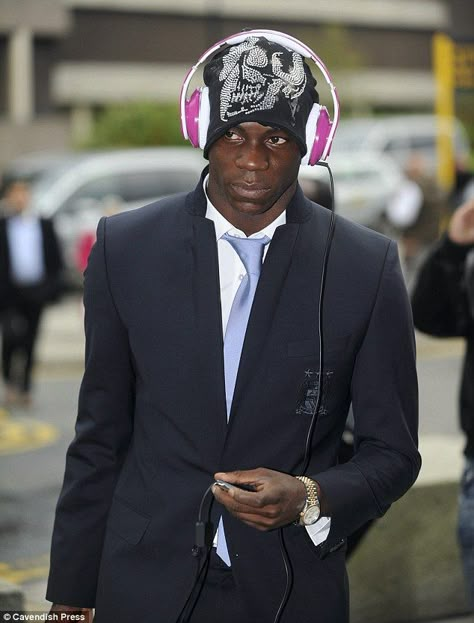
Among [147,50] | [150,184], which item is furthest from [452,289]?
[147,50]

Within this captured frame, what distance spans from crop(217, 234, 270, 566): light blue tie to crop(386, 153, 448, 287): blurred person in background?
17655mm

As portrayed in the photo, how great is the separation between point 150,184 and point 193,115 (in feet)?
57.7

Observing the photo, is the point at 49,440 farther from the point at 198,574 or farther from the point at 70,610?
the point at 198,574

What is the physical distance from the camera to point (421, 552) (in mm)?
5234

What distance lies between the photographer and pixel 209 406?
96.3 inches

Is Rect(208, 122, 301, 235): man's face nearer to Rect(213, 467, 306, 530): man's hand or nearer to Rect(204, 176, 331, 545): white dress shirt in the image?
Rect(204, 176, 331, 545): white dress shirt

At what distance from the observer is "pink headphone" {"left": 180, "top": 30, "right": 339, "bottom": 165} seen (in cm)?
253

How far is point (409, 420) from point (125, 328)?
58cm

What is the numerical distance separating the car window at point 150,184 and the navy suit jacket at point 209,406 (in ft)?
57.3

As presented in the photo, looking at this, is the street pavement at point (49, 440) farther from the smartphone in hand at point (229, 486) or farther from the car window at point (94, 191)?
the smartphone in hand at point (229, 486)

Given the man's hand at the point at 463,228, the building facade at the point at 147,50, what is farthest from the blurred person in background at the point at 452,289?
the building facade at the point at 147,50

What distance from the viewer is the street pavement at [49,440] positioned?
6037mm

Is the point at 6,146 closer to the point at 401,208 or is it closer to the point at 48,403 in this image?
the point at 401,208

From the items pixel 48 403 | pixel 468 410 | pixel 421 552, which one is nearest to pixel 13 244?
pixel 48 403
